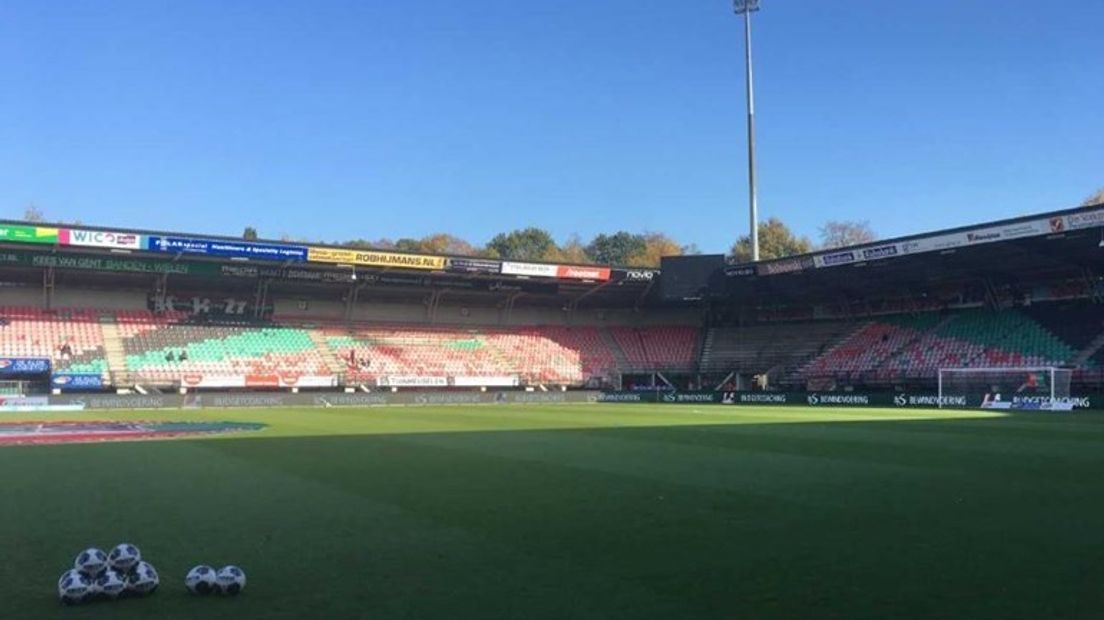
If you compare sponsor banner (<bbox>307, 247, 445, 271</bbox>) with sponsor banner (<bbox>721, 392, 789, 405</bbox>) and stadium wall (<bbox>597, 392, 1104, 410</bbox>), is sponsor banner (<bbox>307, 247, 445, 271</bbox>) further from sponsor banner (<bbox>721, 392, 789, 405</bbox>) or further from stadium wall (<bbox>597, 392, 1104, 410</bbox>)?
sponsor banner (<bbox>721, 392, 789, 405</bbox>)

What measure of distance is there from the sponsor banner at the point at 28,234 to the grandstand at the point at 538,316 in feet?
0.53

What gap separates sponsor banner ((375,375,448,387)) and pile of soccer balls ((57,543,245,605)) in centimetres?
4564

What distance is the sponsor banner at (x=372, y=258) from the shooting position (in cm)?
4666

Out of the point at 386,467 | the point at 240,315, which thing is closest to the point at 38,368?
the point at 240,315

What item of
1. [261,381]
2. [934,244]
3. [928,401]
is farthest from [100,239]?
[928,401]

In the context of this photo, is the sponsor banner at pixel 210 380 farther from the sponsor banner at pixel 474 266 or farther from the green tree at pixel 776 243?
the green tree at pixel 776 243

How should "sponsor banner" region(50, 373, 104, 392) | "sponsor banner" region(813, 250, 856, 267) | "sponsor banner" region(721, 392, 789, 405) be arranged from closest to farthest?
1. "sponsor banner" region(50, 373, 104, 392)
2. "sponsor banner" region(813, 250, 856, 267)
3. "sponsor banner" region(721, 392, 789, 405)

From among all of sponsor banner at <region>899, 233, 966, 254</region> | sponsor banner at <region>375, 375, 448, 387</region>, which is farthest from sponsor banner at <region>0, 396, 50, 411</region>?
sponsor banner at <region>899, 233, 966, 254</region>

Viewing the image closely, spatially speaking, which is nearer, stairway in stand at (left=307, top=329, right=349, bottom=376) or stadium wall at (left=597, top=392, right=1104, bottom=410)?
stadium wall at (left=597, top=392, right=1104, bottom=410)

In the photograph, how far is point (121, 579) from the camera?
579 centimetres

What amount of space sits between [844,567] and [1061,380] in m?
38.5

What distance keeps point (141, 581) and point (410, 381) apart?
46.6m

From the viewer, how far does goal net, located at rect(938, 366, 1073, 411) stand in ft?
124

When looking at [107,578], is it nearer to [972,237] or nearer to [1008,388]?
[972,237]
